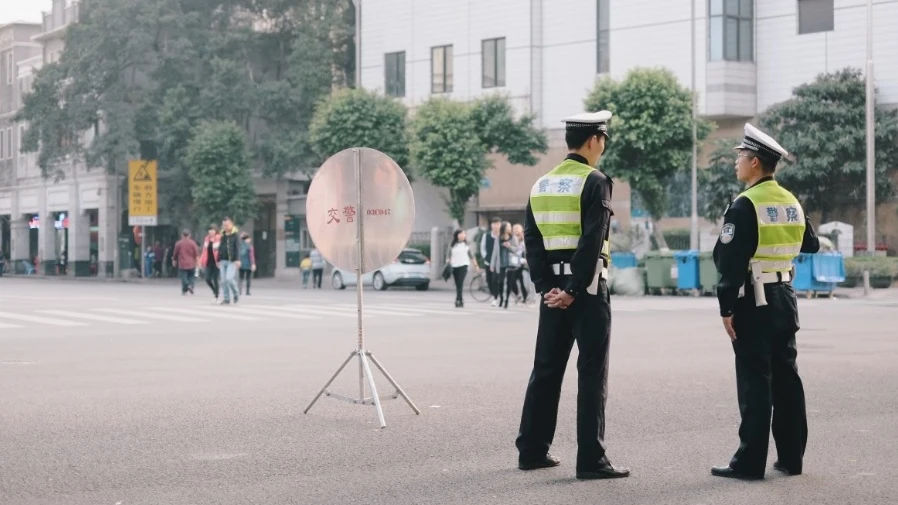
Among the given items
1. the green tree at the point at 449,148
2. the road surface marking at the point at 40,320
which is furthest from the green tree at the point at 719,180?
the road surface marking at the point at 40,320

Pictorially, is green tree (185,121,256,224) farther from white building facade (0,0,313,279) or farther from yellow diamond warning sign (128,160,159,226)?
white building facade (0,0,313,279)

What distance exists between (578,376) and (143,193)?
4887cm

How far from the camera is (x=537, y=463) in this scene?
741 cm

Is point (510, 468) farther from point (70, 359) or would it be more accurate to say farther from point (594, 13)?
point (594, 13)

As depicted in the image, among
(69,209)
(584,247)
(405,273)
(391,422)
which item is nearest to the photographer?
(584,247)

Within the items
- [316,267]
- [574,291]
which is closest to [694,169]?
[316,267]

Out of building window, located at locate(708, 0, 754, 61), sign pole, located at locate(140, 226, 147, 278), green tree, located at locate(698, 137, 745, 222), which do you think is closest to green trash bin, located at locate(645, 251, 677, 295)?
green tree, located at locate(698, 137, 745, 222)

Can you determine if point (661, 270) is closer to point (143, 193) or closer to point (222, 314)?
Result: point (222, 314)

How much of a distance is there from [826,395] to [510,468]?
176 inches

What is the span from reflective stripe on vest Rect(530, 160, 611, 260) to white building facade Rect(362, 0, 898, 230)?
35.6 m

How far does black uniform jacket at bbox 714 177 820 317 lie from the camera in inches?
281

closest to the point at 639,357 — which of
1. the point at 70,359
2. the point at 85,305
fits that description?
the point at 70,359

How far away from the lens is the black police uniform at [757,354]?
712 cm

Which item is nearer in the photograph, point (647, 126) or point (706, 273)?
point (706, 273)
